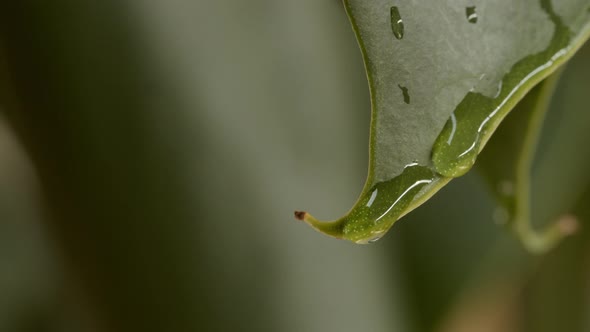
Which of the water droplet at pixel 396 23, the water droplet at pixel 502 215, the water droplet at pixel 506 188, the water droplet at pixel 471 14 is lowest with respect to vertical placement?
the water droplet at pixel 502 215

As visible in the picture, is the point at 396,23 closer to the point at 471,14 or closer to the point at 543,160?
the point at 471,14

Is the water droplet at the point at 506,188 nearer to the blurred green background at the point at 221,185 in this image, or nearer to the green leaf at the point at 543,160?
the green leaf at the point at 543,160

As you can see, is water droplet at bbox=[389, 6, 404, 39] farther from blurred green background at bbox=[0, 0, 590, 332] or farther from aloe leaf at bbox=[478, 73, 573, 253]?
blurred green background at bbox=[0, 0, 590, 332]

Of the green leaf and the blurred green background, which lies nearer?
the green leaf

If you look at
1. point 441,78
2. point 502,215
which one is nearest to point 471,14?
point 441,78

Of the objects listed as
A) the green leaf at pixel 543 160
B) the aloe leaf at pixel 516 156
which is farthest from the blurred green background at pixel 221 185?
the aloe leaf at pixel 516 156

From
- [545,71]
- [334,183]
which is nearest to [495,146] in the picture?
[545,71]

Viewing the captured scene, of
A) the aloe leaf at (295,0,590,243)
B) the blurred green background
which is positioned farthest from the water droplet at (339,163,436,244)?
the blurred green background
